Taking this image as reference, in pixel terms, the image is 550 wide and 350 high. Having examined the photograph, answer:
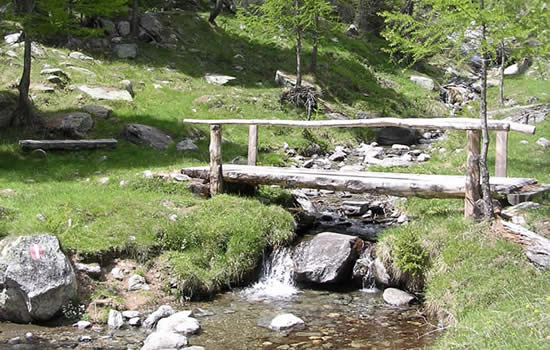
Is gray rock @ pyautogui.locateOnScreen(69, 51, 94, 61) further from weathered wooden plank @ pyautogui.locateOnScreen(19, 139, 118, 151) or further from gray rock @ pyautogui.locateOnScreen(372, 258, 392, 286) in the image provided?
gray rock @ pyautogui.locateOnScreen(372, 258, 392, 286)

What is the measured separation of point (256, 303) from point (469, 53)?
5718 mm

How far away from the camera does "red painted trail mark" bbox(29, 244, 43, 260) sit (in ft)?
29.9

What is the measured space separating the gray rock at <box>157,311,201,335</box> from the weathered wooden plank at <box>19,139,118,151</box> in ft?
29.7

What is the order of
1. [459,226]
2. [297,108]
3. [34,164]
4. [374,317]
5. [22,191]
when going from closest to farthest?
1. [374,317]
2. [459,226]
3. [22,191]
4. [34,164]
5. [297,108]

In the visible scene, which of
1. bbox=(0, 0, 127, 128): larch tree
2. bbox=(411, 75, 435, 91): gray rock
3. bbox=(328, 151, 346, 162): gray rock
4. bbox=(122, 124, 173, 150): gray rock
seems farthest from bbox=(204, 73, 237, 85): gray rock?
bbox=(411, 75, 435, 91): gray rock

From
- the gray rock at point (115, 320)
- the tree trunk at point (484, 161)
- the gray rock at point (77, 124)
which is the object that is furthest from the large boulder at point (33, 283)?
the gray rock at point (77, 124)

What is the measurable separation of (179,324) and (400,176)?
18.8 feet

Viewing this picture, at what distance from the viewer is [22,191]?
12469 mm

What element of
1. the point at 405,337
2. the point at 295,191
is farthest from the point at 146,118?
the point at 405,337

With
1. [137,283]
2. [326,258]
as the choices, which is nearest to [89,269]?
[137,283]

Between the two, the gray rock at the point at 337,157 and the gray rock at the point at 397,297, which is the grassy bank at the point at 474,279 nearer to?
the gray rock at the point at 397,297

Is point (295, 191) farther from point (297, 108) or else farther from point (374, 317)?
point (297, 108)

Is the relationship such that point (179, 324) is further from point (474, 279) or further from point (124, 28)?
point (124, 28)

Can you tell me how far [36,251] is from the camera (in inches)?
362
